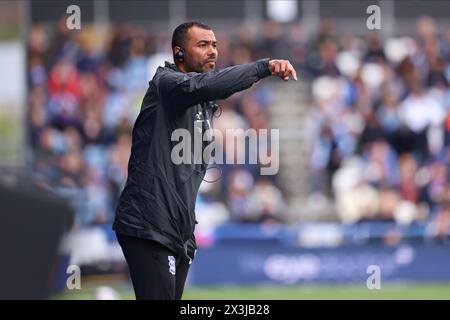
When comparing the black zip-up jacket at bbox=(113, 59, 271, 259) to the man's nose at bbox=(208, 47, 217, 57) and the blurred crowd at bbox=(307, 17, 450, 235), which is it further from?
the blurred crowd at bbox=(307, 17, 450, 235)

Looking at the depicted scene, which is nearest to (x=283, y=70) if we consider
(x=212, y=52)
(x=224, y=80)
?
(x=224, y=80)

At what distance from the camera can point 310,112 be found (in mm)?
19359

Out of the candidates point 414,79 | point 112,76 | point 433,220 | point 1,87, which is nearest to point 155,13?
point 112,76

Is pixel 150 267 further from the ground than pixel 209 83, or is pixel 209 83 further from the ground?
pixel 209 83

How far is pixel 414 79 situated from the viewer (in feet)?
62.9

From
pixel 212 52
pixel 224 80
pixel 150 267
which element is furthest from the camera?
pixel 212 52

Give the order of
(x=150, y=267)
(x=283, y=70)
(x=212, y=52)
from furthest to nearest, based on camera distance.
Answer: (x=212, y=52) → (x=150, y=267) → (x=283, y=70)

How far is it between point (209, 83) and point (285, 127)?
12.9 metres

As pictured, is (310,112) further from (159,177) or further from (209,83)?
(209,83)

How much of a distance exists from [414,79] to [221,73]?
42.1 feet

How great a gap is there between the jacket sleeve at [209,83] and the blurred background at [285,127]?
360 inches

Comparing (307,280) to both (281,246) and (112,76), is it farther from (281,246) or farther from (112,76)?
(112,76)

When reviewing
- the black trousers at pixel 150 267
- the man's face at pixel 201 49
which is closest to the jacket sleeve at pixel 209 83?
the man's face at pixel 201 49

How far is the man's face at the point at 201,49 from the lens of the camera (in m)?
7.21
